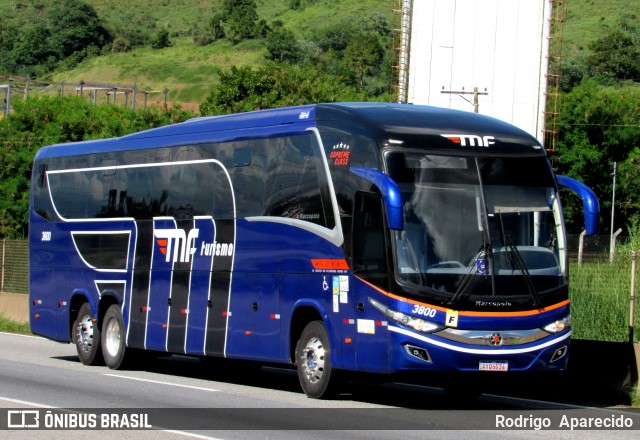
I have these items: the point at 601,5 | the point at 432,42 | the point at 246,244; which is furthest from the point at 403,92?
the point at 601,5

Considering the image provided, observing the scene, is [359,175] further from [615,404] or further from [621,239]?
[621,239]

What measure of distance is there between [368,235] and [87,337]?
347 inches

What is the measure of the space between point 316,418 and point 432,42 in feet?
158

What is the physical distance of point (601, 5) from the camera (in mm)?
161750

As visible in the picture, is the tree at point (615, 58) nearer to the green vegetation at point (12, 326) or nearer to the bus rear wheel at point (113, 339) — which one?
the green vegetation at point (12, 326)

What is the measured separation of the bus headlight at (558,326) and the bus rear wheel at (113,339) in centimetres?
884

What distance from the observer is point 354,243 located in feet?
49.0

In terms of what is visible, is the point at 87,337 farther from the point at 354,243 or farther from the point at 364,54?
the point at 364,54

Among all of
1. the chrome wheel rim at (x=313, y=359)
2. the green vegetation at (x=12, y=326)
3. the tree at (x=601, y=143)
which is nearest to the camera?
the chrome wheel rim at (x=313, y=359)

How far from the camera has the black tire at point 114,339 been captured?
68.7ft

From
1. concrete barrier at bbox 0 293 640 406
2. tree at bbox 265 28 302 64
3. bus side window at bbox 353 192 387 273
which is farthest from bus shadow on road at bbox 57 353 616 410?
tree at bbox 265 28 302 64

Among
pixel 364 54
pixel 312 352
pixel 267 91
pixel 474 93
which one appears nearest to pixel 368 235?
pixel 312 352

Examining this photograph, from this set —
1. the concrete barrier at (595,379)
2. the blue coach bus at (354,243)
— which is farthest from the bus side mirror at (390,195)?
the concrete barrier at (595,379)

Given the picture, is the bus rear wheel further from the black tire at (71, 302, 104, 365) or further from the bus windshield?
the bus windshield
